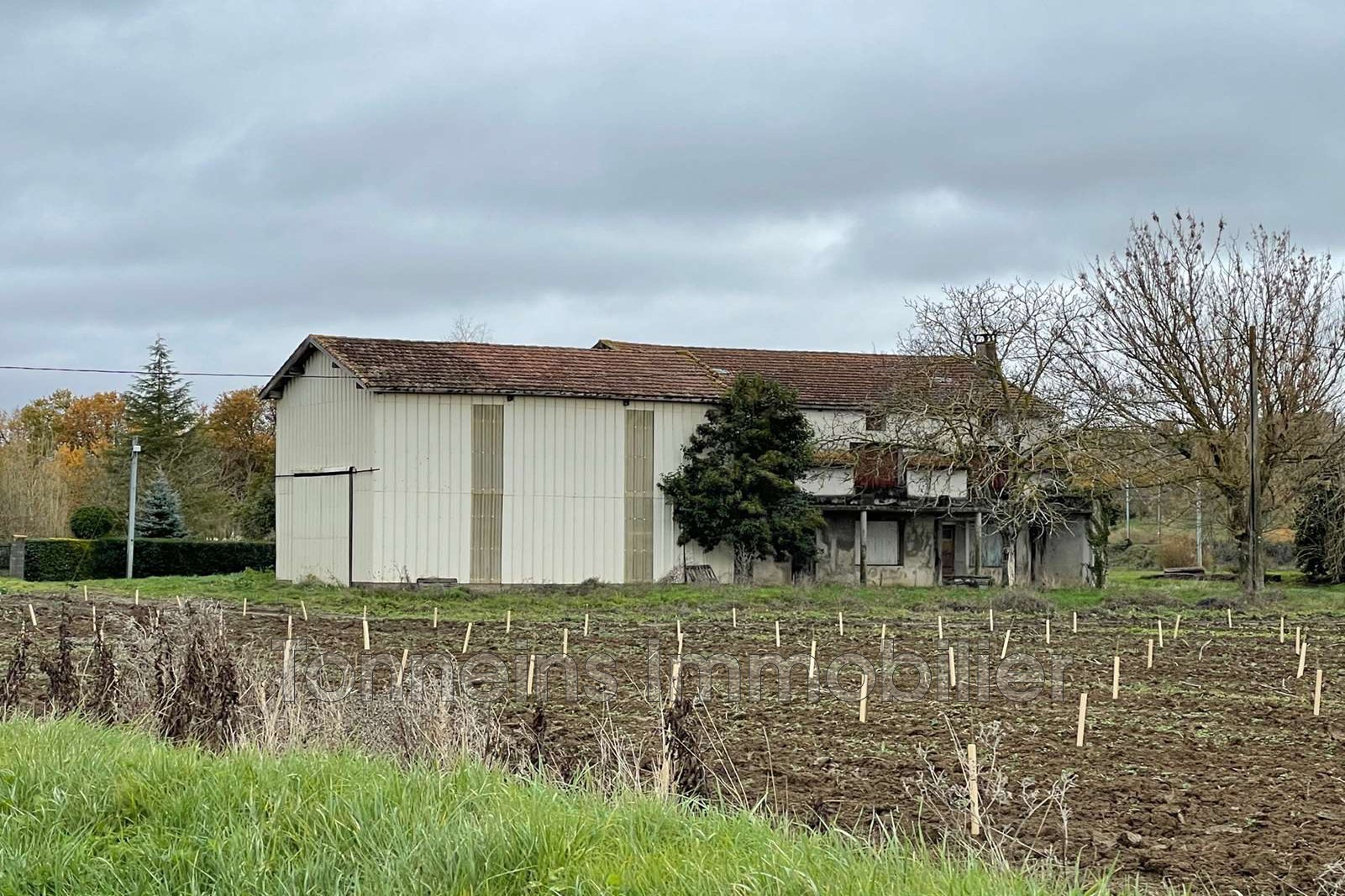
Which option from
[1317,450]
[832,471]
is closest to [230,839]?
[832,471]

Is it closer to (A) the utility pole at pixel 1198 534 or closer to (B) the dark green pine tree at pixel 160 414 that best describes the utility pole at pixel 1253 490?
(A) the utility pole at pixel 1198 534

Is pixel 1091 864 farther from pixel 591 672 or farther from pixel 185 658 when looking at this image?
pixel 591 672

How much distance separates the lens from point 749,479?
39188 mm

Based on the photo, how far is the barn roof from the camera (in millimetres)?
37938

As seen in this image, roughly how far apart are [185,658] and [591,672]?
25.6 feet

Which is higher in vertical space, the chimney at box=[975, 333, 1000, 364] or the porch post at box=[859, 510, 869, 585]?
the chimney at box=[975, 333, 1000, 364]

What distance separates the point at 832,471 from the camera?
4312 cm

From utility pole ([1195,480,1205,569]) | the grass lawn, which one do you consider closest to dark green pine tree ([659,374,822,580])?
the grass lawn

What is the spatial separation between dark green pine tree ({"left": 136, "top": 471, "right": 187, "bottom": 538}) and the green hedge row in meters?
7.61

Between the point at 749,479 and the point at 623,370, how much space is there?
198 inches

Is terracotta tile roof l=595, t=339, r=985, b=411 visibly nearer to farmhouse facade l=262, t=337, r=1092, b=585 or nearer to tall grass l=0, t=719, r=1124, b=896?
farmhouse facade l=262, t=337, r=1092, b=585

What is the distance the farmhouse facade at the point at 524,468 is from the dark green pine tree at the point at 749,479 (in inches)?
20.7

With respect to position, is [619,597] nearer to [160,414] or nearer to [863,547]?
[863,547]

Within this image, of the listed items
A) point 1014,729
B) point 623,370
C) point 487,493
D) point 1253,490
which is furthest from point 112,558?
point 1014,729
